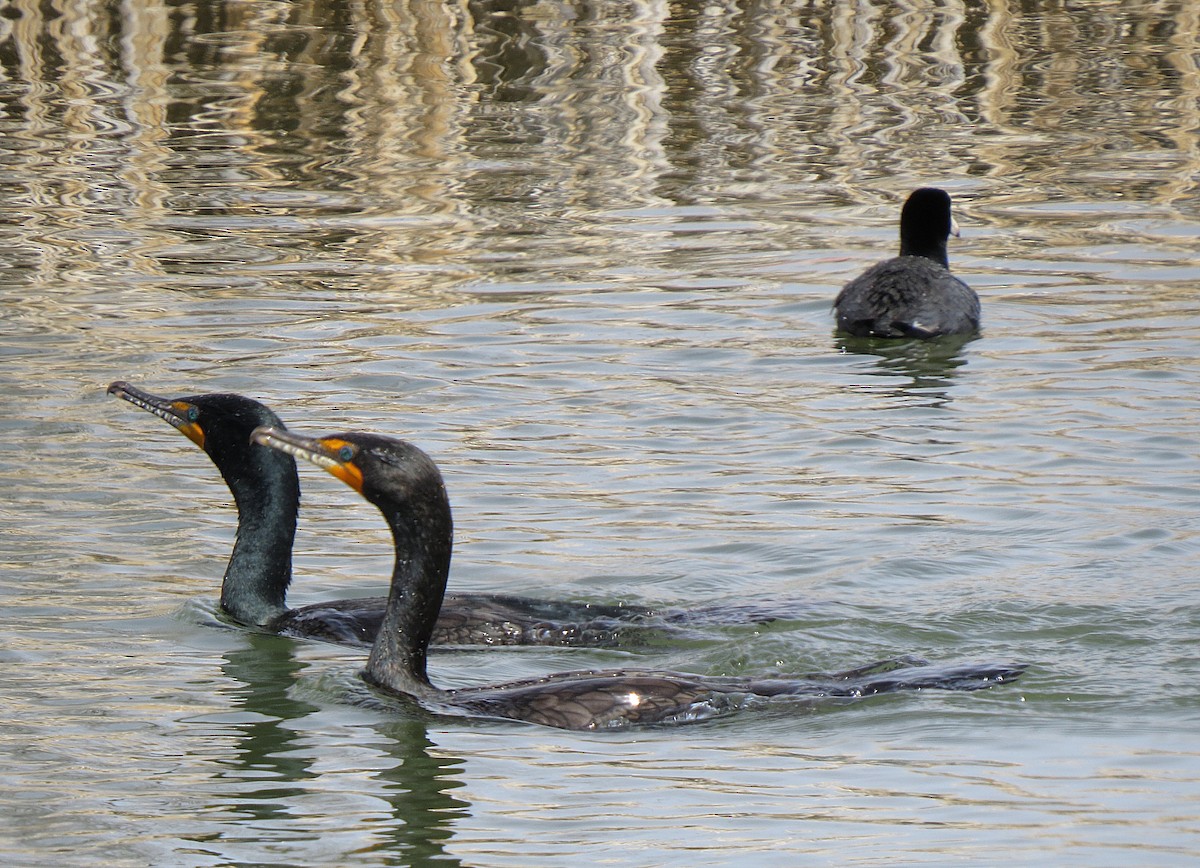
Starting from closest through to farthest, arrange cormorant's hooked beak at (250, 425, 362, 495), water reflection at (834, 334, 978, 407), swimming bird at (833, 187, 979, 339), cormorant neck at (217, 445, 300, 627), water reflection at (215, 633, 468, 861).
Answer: water reflection at (215, 633, 468, 861) < cormorant's hooked beak at (250, 425, 362, 495) < cormorant neck at (217, 445, 300, 627) < water reflection at (834, 334, 978, 407) < swimming bird at (833, 187, 979, 339)

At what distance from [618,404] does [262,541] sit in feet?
12.5

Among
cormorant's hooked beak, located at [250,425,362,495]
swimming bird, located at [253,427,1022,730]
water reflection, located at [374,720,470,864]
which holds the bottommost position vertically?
water reflection, located at [374,720,470,864]

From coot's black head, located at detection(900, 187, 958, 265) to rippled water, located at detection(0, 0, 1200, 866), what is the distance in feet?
2.25

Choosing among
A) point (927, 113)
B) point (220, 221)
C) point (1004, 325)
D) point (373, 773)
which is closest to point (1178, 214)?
point (1004, 325)

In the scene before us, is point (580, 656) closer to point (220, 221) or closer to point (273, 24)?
point (220, 221)

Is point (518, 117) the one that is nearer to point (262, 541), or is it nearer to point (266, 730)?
point (262, 541)

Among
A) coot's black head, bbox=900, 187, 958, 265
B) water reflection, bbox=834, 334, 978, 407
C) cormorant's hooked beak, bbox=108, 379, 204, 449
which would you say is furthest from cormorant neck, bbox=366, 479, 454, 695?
coot's black head, bbox=900, 187, 958, 265

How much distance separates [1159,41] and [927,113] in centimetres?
447

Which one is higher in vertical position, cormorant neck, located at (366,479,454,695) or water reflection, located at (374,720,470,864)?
cormorant neck, located at (366,479,454,695)

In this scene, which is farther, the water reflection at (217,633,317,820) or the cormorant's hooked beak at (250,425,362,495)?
the cormorant's hooked beak at (250,425,362,495)

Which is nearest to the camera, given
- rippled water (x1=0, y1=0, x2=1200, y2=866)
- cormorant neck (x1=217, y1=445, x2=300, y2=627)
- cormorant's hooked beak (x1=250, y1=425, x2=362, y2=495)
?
rippled water (x1=0, y1=0, x2=1200, y2=866)

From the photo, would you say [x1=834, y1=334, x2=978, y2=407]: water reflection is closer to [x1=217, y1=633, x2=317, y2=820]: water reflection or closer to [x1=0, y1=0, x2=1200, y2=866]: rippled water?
[x1=0, y1=0, x2=1200, y2=866]: rippled water

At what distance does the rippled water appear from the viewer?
741 centimetres

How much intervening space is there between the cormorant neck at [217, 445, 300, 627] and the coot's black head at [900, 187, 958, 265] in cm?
685
